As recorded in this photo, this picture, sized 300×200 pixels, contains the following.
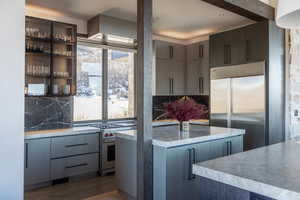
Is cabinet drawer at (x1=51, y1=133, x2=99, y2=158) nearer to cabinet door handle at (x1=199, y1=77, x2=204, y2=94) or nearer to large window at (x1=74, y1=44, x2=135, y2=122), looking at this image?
large window at (x1=74, y1=44, x2=135, y2=122)

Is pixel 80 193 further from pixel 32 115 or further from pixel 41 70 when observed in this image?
pixel 41 70

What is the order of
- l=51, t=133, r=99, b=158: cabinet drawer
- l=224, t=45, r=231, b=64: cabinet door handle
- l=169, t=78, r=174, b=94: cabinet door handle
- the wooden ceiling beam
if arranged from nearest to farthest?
the wooden ceiling beam → l=51, t=133, r=99, b=158: cabinet drawer → l=224, t=45, r=231, b=64: cabinet door handle → l=169, t=78, r=174, b=94: cabinet door handle

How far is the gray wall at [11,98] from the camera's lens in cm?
216

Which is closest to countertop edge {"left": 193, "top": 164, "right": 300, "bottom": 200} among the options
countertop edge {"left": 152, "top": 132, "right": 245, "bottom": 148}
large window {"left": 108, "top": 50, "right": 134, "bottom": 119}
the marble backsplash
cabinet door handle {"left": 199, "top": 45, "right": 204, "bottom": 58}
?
countertop edge {"left": 152, "top": 132, "right": 245, "bottom": 148}

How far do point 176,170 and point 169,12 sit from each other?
2644 mm

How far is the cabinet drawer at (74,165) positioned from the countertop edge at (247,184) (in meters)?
2.68

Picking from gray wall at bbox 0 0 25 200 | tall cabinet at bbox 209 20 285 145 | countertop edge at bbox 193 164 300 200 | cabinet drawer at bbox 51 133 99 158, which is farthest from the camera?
tall cabinet at bbox 209 20 285 145

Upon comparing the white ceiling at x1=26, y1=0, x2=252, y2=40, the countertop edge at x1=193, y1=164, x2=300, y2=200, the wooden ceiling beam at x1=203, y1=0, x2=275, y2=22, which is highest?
the white ceiling at x1=26, y1=0, x2=252, y2=40

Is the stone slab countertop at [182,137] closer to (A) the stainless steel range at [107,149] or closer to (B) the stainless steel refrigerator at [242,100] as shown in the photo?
(B) the stainless steel refrigerator at [242,100]

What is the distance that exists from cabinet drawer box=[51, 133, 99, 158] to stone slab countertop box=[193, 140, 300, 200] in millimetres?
2634

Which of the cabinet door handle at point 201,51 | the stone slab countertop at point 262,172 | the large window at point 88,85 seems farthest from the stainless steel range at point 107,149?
the stone slab countertop at point 262,172

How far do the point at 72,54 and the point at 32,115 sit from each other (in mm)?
1165

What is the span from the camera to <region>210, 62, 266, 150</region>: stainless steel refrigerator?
12.4 feet

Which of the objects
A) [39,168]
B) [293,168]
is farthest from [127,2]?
[293,168]
